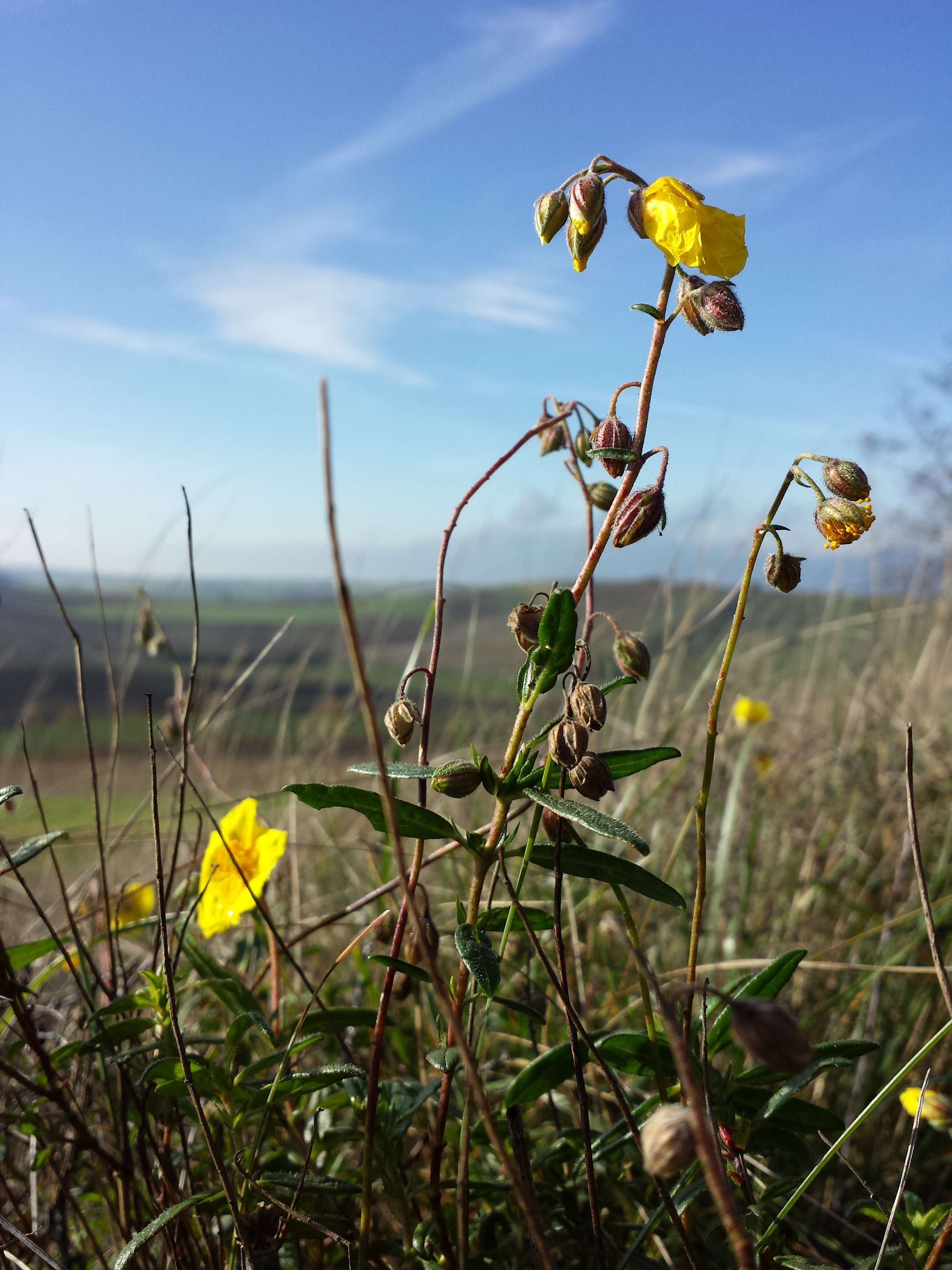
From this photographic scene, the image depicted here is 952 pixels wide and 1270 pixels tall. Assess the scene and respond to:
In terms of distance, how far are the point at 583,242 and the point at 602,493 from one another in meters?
0.31

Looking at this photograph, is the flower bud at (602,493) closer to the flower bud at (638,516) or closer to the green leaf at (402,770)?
the flower bud at (638,516)

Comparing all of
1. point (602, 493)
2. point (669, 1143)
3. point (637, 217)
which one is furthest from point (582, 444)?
point (669, 1143)

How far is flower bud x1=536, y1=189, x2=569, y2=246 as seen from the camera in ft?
3.20

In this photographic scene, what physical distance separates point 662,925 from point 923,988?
561 mm

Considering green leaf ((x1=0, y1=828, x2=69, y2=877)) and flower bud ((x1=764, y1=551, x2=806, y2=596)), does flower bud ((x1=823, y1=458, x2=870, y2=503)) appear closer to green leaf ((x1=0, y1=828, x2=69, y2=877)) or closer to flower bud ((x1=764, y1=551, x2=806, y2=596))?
flower bud ((x1=764, y1=551, x2=806, y2=596))

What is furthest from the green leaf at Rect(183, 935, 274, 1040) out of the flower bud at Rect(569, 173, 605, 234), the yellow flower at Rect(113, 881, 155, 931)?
the flower bud at Rect(569, 173, 605, 234)

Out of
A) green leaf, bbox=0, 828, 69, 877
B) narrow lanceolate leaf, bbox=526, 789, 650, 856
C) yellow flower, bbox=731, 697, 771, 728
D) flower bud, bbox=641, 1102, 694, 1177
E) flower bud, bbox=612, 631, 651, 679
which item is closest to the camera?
flower bud, bbox=641, 1102, 694, 1177

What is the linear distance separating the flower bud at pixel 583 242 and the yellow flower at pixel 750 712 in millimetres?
1904

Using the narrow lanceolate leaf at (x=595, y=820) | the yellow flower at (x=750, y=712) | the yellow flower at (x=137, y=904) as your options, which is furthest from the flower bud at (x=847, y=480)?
the yellow flower at (x=750, y=712)

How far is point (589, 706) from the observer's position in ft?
2.87

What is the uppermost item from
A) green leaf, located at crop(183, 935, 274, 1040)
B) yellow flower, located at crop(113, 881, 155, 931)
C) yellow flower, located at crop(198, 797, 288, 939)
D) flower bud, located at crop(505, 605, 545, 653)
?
flower bud, located at crop(505, 605, 545, 653)

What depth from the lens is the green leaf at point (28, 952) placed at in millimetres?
1162

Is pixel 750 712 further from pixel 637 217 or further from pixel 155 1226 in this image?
pixel 155 1226

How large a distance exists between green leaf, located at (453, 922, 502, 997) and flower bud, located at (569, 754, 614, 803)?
17 centimetres
